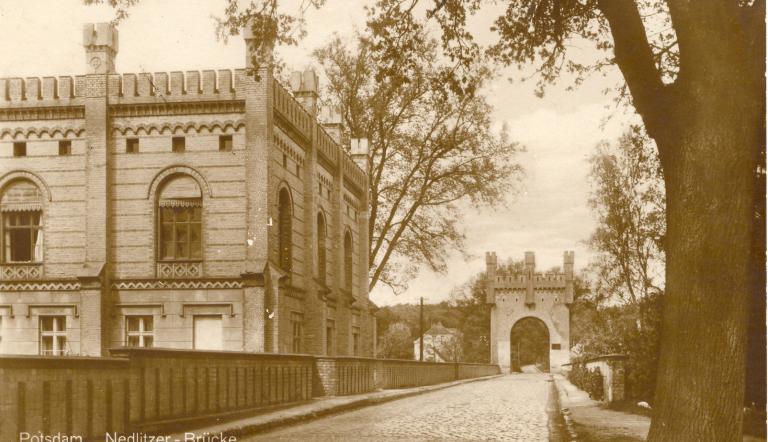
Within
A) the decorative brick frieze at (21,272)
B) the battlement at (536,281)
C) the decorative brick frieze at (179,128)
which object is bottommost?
the battlement at (536,281)

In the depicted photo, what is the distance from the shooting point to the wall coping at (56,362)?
9.14 metres

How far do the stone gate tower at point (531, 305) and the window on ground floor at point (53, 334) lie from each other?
52.4 metres

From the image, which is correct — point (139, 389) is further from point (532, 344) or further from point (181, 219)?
point (532, 344)

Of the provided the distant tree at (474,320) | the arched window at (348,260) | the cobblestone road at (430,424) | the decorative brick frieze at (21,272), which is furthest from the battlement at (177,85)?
the distant tree at (474,320)

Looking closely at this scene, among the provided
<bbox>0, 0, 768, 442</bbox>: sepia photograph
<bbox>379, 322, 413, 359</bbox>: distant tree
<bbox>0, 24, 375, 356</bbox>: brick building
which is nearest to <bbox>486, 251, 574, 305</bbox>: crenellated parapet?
<bbox>379, 322, 413, 359</bbox>: distant tree

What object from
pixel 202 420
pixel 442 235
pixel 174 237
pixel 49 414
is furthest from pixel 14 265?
pixel 442 235

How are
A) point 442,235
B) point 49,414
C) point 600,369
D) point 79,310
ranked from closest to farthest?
1. point 49,414
2. point 600,369
3. point 79,310
4. point 442,235

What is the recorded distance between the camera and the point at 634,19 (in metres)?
7.96

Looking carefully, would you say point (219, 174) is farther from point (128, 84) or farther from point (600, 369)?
point (600, 369)

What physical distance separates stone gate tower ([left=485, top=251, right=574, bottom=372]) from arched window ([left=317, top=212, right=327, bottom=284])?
4303 cm

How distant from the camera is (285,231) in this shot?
93.9 ft

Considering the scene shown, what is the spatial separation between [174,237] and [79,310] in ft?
10.6

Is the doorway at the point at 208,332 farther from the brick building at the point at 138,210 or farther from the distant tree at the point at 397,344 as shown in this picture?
the distant tree at the point at 397,344

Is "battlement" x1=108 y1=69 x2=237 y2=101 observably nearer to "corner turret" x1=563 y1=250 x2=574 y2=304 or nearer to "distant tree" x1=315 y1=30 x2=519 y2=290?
"distant tree" x1=315 y1=30 x2=519 y2=290
